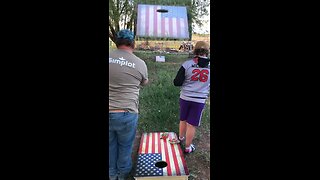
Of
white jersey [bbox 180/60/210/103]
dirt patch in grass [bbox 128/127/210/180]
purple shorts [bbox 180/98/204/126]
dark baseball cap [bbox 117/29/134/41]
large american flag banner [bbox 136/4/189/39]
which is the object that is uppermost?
large american flag banner [bbox 136/4/189/39]

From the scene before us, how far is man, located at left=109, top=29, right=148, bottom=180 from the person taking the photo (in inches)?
51.1

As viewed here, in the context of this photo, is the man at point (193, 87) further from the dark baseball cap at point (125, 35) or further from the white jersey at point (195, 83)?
the dark baseball cap at point (125, 35)

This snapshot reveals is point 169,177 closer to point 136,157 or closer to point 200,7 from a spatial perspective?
point 136,157

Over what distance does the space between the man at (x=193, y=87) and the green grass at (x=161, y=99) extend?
0.08 m

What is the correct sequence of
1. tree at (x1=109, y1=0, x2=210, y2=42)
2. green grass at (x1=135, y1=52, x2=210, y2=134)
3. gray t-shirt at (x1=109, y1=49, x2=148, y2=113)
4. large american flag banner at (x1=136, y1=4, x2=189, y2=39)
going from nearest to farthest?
gray t-shirt at (x1=109, y1=49, x2=148, y2=113)
tree at (x1=109, y1=0, x2=210, y2=42)
large american flag banner at (x1=136, y1=4, x2=189, y2=39)
green grass at (x1=135, y1=52, x2=210, y2=134)

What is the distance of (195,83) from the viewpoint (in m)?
1.65

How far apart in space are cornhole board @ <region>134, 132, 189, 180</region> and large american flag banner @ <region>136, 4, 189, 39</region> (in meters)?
0.88

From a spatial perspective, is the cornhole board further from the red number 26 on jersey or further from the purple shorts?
the red number 26 on jersey

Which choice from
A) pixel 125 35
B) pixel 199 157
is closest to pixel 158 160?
pixel 199 157

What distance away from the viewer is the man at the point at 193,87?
5.18 ft

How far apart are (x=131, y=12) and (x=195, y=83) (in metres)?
0.68

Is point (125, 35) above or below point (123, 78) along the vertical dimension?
above

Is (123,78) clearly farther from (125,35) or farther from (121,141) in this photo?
(121,141)

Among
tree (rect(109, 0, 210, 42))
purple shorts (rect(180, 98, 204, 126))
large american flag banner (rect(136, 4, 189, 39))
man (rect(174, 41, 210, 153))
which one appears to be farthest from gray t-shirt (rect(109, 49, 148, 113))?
purple shorts (rect(180, 98, 204, 126))
